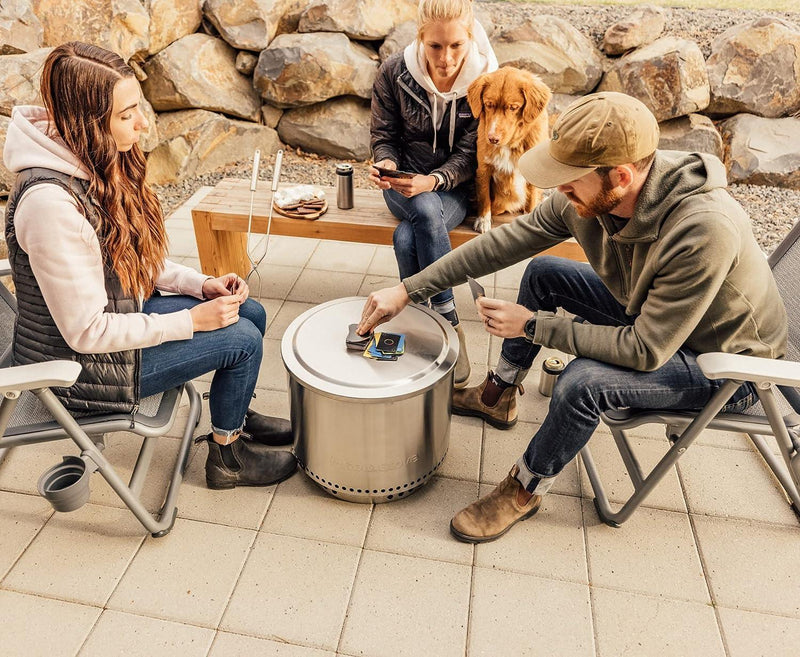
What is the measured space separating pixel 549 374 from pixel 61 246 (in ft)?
6.33

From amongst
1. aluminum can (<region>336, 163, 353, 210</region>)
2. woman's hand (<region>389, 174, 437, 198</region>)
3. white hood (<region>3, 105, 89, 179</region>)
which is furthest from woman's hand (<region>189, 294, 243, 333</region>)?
aluminum can (<region>336, 163, 353, 210</region>)

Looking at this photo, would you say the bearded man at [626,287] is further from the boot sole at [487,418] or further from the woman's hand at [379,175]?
the woman's hand at [379,175]

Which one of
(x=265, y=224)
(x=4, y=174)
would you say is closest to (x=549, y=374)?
(x=265, y=224)

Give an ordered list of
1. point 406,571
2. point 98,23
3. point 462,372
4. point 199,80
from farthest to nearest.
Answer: point 199,80, point 98,23, point 462,372, point 406,571

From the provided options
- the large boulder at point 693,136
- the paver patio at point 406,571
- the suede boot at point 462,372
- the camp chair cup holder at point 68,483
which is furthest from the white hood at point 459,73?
the large boulder at point 693,136

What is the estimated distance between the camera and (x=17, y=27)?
4000 millimetres

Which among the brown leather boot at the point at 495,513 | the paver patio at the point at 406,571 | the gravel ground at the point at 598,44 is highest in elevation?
the gravel ground at the point at 598,44

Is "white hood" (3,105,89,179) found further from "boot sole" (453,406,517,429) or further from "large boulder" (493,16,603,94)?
"large boulder" (493,16,603,94)

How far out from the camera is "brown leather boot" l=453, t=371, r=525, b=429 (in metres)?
2.48

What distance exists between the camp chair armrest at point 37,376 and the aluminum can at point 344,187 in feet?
5.87

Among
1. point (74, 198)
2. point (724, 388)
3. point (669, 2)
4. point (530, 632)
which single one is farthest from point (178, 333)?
point (669, 2)

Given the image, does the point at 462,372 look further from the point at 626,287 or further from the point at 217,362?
the point at 217,362

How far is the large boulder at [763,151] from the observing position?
186 inches

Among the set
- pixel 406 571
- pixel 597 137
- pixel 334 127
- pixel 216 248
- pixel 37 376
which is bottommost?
pixel 406 571
